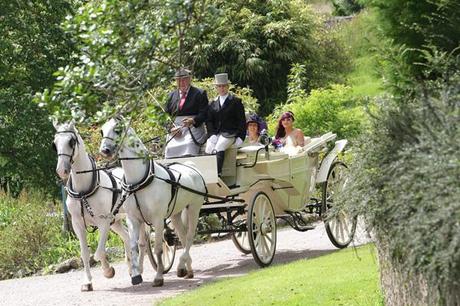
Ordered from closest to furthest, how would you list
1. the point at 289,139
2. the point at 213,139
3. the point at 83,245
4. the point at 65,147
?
the point at 65,147, the point at 83,245, the point at 213,139, the point at 289,139

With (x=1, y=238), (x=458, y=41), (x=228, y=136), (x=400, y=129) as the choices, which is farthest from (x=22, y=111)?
(x=400, y=129)

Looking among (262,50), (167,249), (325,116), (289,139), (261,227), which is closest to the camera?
(261,227)

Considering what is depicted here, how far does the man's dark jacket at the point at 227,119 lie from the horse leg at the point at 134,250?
183 cm

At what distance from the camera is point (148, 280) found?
13906 millimetres

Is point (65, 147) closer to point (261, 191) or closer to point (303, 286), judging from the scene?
point (261, 191)

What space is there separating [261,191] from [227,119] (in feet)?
3.51

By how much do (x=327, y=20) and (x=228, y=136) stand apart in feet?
75.4

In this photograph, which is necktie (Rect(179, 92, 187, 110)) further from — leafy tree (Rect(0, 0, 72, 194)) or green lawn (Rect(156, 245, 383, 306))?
leafy tree (Rect(0, 0, 72, 194))

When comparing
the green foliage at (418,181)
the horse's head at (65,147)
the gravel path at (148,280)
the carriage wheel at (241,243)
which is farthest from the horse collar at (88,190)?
the green foliage at (418,181)

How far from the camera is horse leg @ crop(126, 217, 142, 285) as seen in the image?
12430 millimetres

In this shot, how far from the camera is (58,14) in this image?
19672 millimetres

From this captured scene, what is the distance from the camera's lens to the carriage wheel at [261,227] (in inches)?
520

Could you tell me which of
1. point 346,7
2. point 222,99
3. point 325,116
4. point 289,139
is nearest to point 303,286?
point 222,99

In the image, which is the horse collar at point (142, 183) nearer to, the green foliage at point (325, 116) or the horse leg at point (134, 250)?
the horse leg at point (134, 250)
